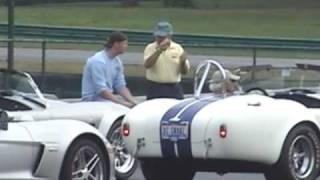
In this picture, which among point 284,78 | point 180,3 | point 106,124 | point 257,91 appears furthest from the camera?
point 180,3

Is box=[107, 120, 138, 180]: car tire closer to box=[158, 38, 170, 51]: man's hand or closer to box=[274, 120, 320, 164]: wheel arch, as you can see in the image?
box=[158, 38, 170, 51]: man's hand

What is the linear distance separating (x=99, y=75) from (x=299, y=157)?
285 centimetres

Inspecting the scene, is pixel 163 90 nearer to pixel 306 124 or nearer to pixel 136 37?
pixel 306 124

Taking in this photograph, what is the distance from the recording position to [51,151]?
9617mm

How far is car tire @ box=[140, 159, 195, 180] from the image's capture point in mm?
10820

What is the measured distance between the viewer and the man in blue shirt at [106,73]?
40.7 feet

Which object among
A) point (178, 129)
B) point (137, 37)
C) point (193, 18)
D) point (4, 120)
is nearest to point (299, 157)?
point (178, 129)

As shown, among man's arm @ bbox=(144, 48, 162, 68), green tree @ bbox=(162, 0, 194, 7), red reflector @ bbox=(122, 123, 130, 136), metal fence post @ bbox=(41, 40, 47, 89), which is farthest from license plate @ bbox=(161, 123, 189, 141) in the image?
green tree @ bbox=(162, 0, 194, 7)

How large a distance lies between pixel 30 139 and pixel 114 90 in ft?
11.5

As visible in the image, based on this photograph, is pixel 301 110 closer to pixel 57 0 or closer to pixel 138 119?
pixel 138 119

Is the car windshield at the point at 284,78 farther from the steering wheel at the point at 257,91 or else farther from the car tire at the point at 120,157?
the car tire at the point at 120,157

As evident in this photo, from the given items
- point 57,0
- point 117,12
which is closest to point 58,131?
point 117,12

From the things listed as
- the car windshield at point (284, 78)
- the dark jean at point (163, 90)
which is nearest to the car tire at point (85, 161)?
the car windshield at point (284, 78)

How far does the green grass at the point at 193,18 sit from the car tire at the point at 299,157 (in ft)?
114
